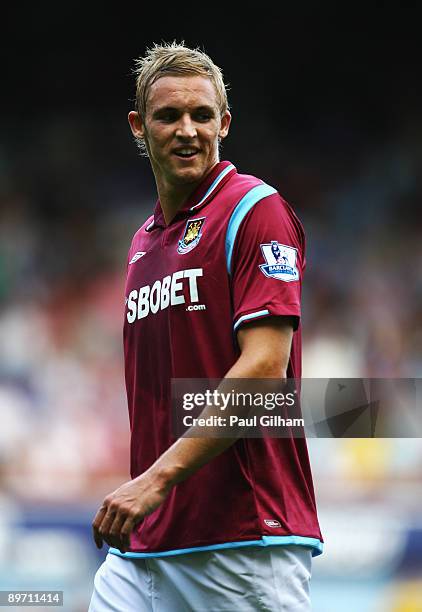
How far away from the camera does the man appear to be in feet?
8.44

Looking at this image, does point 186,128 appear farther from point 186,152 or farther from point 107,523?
point 107,523

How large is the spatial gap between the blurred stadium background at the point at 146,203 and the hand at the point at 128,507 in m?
4.95

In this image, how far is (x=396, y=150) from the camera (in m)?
9.49

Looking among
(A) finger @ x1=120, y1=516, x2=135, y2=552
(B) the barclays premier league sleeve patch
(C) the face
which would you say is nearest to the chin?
(C) the face

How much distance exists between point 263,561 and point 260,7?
7.47 m

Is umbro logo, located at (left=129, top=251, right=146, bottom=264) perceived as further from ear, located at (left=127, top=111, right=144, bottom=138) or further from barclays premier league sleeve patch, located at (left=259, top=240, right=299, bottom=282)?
barclays premier league sleeve patch, located at (left=259, top=240, right=299, bottom=282)

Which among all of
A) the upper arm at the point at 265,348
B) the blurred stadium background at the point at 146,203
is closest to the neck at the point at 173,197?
the upper arm at the point at 265,348

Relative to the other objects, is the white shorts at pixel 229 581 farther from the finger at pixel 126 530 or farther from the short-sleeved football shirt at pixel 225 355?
the finger at pixel 126 530

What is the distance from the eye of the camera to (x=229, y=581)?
2664 mm

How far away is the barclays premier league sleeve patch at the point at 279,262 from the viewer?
263 cm

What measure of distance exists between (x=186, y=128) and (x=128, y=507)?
107cm

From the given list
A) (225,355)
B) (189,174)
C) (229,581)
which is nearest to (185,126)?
(189,174)

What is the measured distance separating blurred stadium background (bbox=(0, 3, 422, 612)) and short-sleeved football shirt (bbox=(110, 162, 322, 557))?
4.65 metres

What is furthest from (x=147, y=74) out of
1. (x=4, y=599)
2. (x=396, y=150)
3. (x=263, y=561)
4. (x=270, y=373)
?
(x=396, y=150)
